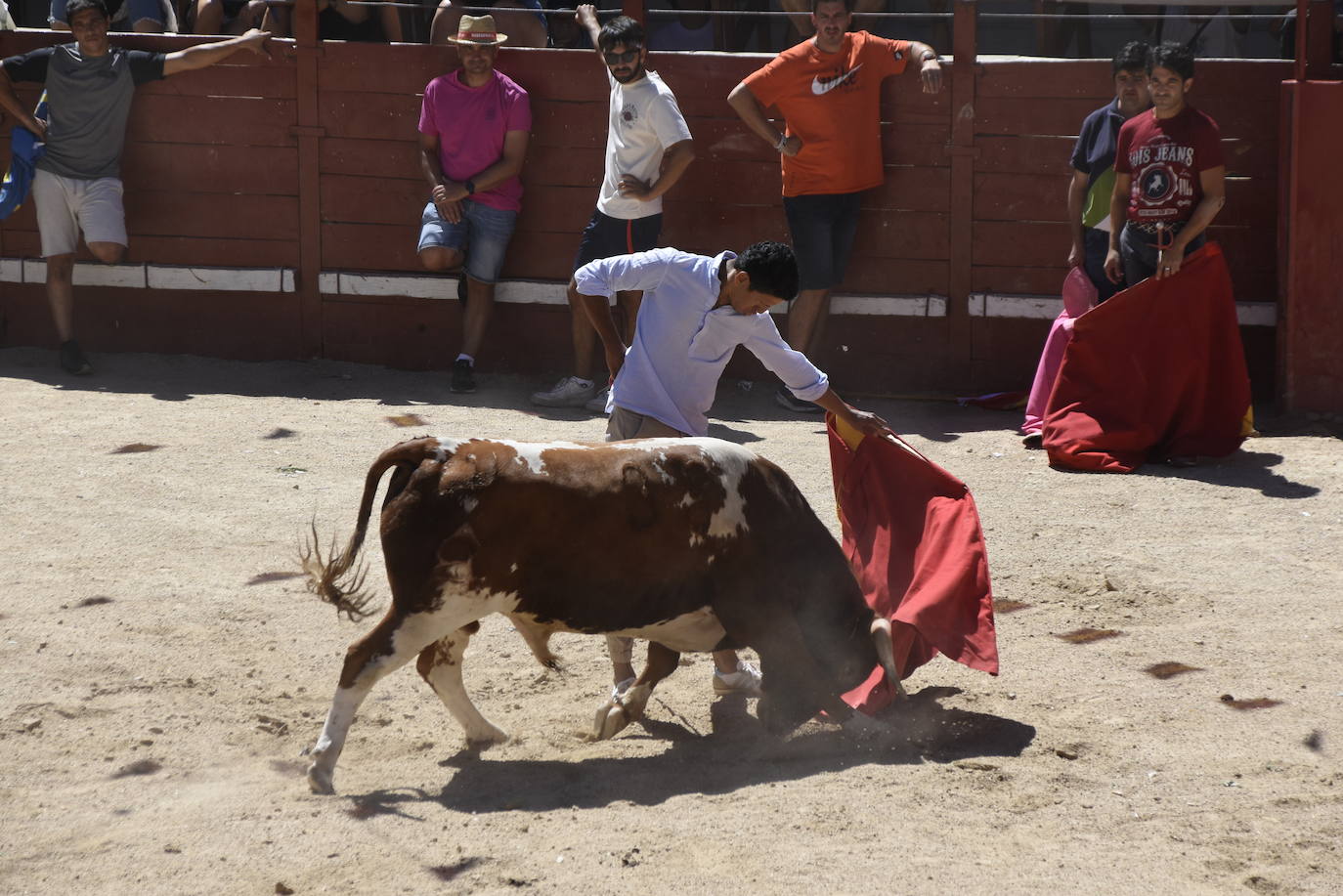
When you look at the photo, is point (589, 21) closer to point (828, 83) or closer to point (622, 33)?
point (622, 33)

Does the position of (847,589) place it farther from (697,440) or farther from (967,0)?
(967,0)

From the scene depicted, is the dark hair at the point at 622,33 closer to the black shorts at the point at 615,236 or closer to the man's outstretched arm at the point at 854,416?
the black shorts at the point at 615,236

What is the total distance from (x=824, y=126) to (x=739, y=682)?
4139 millimetres

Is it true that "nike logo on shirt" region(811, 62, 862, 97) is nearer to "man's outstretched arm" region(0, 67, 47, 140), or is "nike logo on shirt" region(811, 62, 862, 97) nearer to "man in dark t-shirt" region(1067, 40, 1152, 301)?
"man in dark t-shirt" region(1067, 40, 1152, 301)

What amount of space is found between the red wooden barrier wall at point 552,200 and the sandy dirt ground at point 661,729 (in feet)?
5.76

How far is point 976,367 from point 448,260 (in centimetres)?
291

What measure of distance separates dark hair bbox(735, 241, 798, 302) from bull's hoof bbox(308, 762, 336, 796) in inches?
69.8

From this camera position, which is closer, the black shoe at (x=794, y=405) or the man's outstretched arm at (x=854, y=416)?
the man's outstretched arm at (x=854, y=416)

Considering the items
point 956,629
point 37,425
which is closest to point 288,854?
point 956,629

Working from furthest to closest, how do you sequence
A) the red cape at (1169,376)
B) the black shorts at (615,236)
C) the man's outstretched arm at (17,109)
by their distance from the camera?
the man's outstretched arm at (17,109) → the black shorts at (615,236) → the red cape at (1169,376)

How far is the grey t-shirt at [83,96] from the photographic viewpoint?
28.3 ft

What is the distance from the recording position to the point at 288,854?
360 cm

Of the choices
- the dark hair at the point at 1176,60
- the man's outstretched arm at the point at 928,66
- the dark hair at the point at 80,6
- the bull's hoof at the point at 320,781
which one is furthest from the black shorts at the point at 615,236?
the bull's hoof at the point at 320,781

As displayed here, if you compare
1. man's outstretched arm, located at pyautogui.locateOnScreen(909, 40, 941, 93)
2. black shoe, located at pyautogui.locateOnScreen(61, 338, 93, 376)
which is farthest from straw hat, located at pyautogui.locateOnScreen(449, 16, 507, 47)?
black shoe, located at pyautogui.locateOnScreen(61, 338, 93, 376)
